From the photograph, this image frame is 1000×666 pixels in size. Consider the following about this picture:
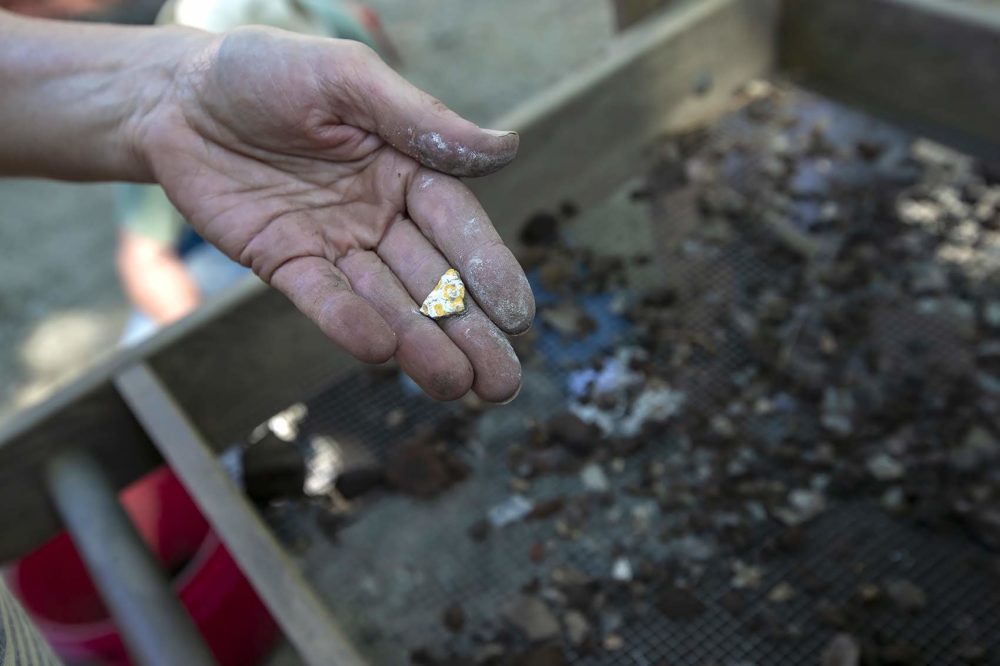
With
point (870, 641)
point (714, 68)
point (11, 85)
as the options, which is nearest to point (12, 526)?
point (11, 85)

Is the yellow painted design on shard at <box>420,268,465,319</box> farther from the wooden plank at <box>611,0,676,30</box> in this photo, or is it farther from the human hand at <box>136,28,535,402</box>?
the wooden plank at <box>611,0,676,30</box>

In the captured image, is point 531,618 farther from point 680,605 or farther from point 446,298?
point 446,298

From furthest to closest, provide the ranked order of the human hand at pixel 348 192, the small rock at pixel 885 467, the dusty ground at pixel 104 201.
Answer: the dusty ground at pixel 104 201, the small rock at pixel 885 467, the human hand at pixel 348 192

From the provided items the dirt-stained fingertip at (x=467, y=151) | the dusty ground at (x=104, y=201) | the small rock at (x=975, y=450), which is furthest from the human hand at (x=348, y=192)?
the dusty ground at (x=104, y=201)

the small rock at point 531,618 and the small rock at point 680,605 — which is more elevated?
the small rock at point 680,605

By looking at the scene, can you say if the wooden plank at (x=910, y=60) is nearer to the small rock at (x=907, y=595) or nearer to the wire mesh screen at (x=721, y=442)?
the wire mesh screen at (x=721, y=442)

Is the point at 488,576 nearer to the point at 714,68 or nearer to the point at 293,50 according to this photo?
the point at 293,50

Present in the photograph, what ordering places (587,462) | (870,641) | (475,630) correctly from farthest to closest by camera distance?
1. (587,462)
2. (475,630)
3. (870,641)
